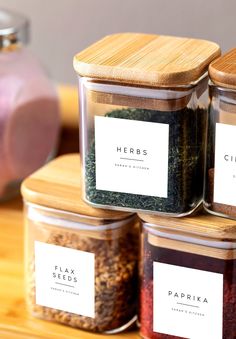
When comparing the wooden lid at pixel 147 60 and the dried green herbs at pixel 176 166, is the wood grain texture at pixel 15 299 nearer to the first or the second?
the dried green herbs at pixel 176 166

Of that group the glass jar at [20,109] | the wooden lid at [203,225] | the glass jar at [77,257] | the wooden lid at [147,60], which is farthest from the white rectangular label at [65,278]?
the glass jar at [20,109]

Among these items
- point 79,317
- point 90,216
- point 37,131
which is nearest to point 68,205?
point 90,216

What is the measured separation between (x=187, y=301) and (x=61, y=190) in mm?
209

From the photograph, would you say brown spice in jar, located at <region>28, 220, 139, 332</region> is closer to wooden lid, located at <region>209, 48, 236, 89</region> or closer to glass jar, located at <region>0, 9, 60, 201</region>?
wooden lid, located at <region>209, 48, 236, 89</region>

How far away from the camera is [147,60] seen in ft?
3.34

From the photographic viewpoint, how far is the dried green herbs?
39.2 inches

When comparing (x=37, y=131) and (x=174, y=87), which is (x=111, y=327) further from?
(x=37, y=131)

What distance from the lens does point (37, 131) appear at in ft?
4.83

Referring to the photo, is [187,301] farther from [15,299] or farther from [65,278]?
[15,299]

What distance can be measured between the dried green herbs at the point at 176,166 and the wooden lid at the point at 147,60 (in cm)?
4

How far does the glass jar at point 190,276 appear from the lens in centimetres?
102

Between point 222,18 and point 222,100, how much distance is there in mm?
555

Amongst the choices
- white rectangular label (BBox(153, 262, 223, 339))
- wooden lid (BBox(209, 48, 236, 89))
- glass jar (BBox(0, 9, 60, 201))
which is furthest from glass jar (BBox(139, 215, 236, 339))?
glass jar (BBox(0, 9, 60, 201))

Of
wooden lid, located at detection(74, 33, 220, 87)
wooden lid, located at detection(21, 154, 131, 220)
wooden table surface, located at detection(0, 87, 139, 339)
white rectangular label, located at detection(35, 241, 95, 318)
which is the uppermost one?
wooden lid, located at detection(74, 33, 220, 87)
